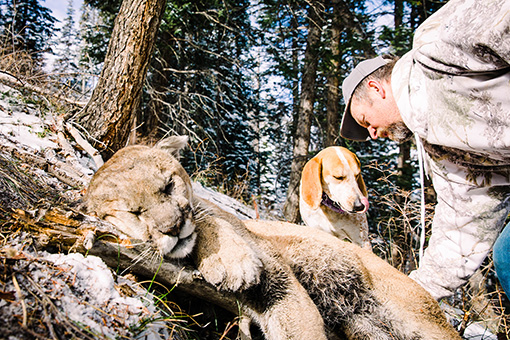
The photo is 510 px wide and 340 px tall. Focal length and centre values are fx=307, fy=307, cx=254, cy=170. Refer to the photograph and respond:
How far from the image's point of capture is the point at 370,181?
1262 cm

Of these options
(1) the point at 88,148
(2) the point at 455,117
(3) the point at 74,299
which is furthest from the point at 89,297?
(1) the point at 88,148

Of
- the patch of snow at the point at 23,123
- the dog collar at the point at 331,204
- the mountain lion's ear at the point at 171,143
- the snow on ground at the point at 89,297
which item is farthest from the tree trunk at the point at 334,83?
the snow on ground at the point at 89,297

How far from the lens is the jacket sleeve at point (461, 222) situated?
2369 millimetres

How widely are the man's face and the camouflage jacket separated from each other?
0.65ft

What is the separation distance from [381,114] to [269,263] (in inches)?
62.4

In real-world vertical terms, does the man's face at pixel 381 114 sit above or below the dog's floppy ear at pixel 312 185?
above

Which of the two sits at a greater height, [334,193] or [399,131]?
[399,131]

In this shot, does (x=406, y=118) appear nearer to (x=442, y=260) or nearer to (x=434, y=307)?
(x=442, y=260)

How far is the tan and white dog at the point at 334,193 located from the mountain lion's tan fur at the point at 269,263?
1540 millimetres

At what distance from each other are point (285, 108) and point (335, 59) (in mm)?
4742

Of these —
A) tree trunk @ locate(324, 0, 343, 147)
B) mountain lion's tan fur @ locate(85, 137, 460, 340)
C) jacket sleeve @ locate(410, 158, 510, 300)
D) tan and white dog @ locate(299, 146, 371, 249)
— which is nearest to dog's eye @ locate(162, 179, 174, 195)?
mountain lion's tan fur @ locate(85, 137, 460, 340)

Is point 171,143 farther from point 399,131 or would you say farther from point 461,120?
point 461,120

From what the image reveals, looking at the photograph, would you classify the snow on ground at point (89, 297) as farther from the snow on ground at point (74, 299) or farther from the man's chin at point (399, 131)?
the man's chin at point (399, 131)

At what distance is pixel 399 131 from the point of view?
8.72ft
